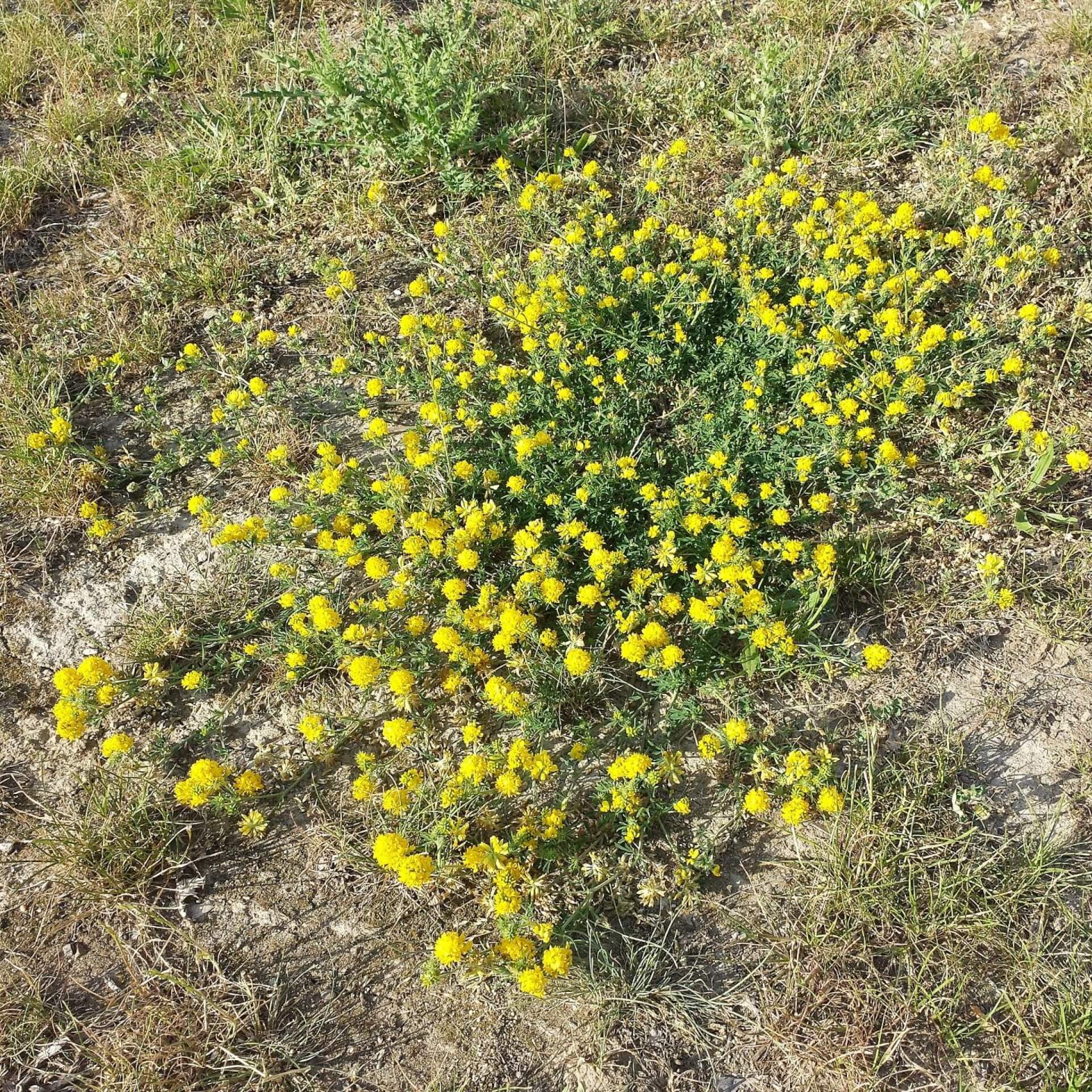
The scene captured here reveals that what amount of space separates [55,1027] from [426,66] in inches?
179

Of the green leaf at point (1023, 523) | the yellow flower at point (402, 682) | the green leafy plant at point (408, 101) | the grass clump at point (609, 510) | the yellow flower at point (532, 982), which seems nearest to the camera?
the yellow flower at point (532, 982)

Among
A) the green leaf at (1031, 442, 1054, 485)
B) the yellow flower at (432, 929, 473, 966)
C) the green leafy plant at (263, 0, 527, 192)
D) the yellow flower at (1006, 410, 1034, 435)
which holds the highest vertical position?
the green leafy plant at (263, 0, 527, 192)

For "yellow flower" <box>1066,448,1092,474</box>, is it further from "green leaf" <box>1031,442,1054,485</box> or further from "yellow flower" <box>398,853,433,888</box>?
"yellow flower" <box>398,853,433,888</box>

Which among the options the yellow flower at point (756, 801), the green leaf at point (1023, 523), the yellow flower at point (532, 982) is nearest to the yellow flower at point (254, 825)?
the yellow flower at point (532, 982)

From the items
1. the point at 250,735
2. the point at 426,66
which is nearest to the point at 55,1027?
the point at 250,735

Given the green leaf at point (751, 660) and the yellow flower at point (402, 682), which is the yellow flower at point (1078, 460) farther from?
the yellow flower at point (402, 682)

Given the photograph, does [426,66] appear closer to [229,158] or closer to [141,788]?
[229,158]

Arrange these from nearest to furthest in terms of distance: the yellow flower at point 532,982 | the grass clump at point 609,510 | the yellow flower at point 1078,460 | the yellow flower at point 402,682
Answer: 1. the yellow flower at point 532,982
2. the grass clump at point 609,510
3. the yellow flower at point 402,682
4. the yellow flower at point 1078,460

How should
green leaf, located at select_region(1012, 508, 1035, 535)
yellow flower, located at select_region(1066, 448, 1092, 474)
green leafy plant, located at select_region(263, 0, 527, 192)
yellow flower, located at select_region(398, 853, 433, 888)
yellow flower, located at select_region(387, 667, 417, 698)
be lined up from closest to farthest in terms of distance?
yellow flower, located at select_region(398, 853, 433, 888) → yellow flower, located at select_region(387, 667, 417, 698) → yellow flower, located at select_region(1066, 448, 1092, 474) → green leaf, located at select_region(1012, 508, 1035, 535) → green leafy plant, located at select_region(263, 0, 527, 192)

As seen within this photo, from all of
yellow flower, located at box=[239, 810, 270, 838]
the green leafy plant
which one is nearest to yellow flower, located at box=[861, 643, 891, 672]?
yellow flower, located at box=[239, 810, 270, 838]

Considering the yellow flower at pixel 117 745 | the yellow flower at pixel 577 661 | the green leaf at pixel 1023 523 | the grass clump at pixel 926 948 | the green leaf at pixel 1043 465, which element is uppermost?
the yellow flower at pixel 117 745

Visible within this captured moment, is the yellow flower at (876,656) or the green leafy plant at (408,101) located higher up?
the green leafy plant at (408,101)

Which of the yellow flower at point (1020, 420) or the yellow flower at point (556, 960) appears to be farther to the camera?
the yellow flower at point (1020, 420)

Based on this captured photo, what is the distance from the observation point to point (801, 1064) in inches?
100
